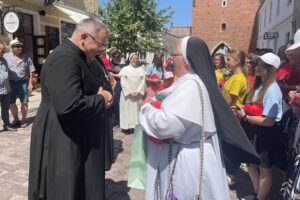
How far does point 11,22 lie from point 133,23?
28.4 ft

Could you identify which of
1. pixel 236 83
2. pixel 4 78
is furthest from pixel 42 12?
pixel 236 83

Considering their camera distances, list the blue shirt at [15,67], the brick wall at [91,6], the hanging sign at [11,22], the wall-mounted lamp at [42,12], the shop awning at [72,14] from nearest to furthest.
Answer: the blue shirt at [15,67], the hanging sign at [11,22], the wall-mounted lamp at [42,12], the shop awning at [72,14], the brick wall at [91,6]

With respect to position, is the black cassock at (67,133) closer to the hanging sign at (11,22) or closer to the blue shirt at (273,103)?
the blue shirt at (273,103)

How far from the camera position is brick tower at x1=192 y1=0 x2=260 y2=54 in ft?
128

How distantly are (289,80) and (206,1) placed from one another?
124ft

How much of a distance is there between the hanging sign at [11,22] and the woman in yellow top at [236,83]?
27.8ft

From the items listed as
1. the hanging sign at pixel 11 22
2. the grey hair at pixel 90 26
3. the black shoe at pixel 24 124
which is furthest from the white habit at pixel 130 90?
the hanging sign at pixel 11 22

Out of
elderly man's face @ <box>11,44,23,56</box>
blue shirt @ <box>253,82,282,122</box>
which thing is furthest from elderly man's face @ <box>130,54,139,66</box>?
blue shirt @ <box>253,82,282,122</box>

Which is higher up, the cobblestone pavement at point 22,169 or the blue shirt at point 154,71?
the blue shirt at point 154,71

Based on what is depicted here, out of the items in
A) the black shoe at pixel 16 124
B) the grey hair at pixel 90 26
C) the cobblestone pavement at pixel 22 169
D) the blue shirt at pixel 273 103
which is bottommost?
the cobblestone pavement at pixel 22 169

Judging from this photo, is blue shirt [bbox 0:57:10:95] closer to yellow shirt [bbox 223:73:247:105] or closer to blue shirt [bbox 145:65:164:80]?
blue shirt [bbox 145:65:164:80]

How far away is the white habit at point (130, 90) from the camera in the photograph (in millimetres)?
6906

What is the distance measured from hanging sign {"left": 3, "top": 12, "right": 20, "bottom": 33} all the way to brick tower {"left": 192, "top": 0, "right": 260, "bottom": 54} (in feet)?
103

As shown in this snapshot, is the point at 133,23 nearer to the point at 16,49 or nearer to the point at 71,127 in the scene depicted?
the point at 16,49
